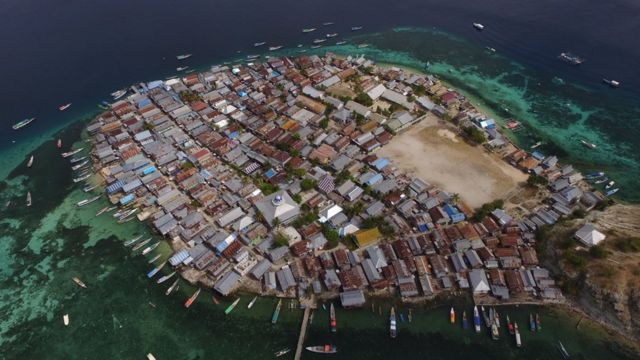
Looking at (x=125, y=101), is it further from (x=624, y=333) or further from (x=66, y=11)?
(x=624, y=333)

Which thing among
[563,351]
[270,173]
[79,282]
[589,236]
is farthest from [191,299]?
[589,236]

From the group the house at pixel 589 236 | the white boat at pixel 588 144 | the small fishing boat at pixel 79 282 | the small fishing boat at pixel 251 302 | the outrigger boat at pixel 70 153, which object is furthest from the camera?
the outrigger boat at pixel 70 153

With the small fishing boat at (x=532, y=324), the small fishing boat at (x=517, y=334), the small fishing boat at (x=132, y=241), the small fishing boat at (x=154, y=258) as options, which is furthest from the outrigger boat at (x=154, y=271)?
the small fishing boat at (x=532, y=324)

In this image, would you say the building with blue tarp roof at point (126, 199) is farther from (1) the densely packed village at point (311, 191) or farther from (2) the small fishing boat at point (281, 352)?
(2) the small fishing boat at point (281, 352)

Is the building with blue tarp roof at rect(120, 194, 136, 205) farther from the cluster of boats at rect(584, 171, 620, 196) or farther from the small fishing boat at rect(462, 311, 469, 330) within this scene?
the cluster of boats at rect(584, 171, 620, 196)

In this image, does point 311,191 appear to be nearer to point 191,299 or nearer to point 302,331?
point 302,331

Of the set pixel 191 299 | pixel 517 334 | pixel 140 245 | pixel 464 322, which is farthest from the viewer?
→ pixel 140 245

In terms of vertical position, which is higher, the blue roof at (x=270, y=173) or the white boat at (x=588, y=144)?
the white boat at (x=588, y=144)
